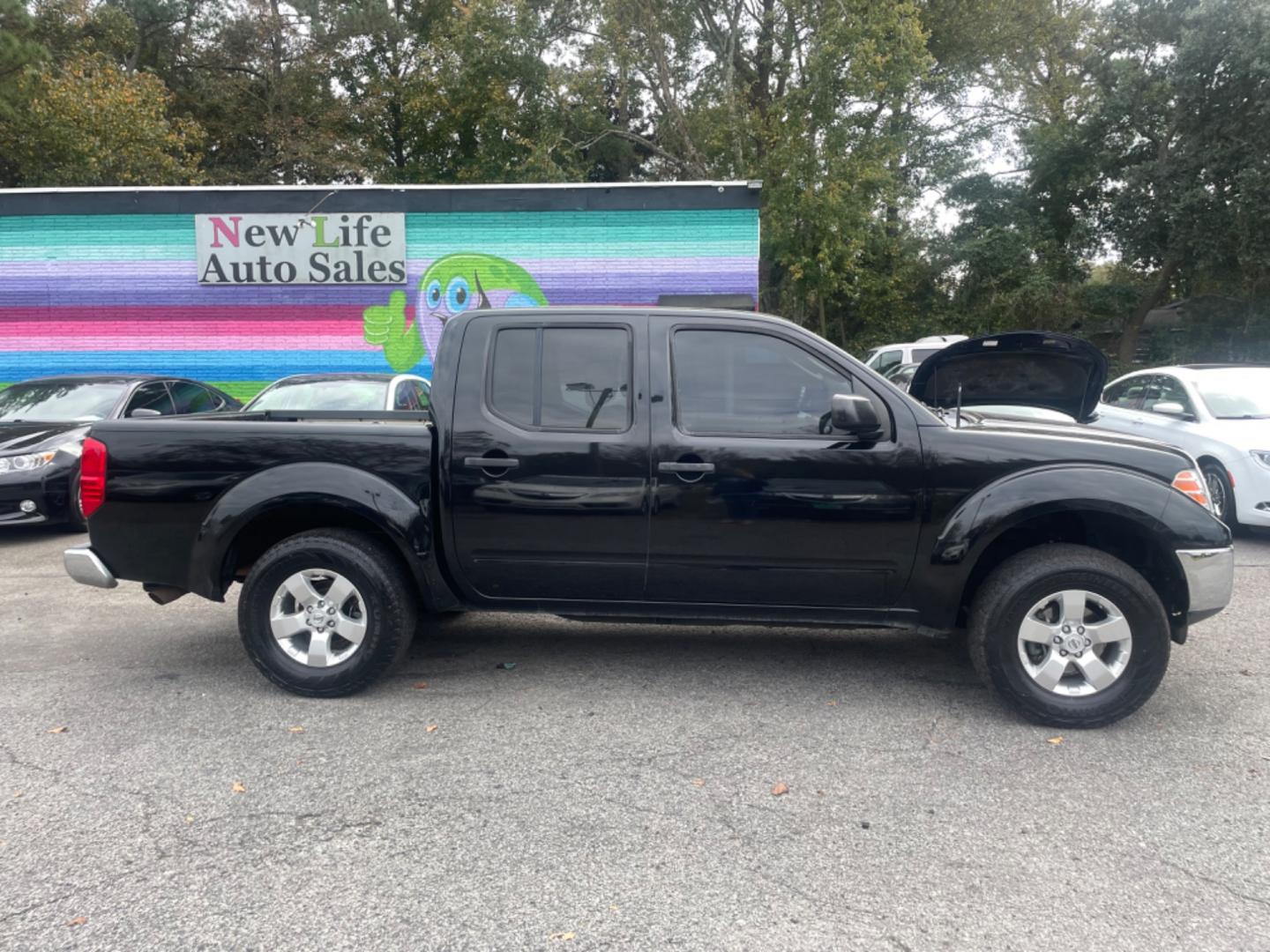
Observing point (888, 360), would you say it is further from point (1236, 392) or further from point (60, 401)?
point (60, 401)

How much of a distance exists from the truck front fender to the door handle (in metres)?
1.94

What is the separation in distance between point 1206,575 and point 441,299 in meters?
12.3

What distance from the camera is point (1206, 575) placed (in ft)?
13.1

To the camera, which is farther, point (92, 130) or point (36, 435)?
point (92, 130)

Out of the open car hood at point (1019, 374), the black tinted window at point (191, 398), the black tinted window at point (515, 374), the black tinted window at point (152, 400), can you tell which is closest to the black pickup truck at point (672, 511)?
the black tinted window at point (515, 374)

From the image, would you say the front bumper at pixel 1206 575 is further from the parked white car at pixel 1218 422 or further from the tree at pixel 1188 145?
the tree at pixel 1188 145

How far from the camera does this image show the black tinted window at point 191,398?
9812 mm

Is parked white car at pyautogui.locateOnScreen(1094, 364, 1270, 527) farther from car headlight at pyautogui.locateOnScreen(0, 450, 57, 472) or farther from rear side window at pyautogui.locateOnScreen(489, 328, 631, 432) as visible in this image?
car headlight at pyautogui.locateOnScreen(0, 450, 57, 472)

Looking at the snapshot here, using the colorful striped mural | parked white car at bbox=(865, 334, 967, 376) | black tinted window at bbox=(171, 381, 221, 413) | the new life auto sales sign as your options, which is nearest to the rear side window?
black tinted window at bbox=(171, 381, 221, 413)

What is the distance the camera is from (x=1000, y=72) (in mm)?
26250

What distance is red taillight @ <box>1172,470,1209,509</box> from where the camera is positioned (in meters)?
4.12

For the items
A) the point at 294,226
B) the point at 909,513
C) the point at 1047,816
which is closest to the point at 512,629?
the point at 909,513

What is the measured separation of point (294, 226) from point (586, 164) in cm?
1092

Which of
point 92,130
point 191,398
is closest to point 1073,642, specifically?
point 191,398
